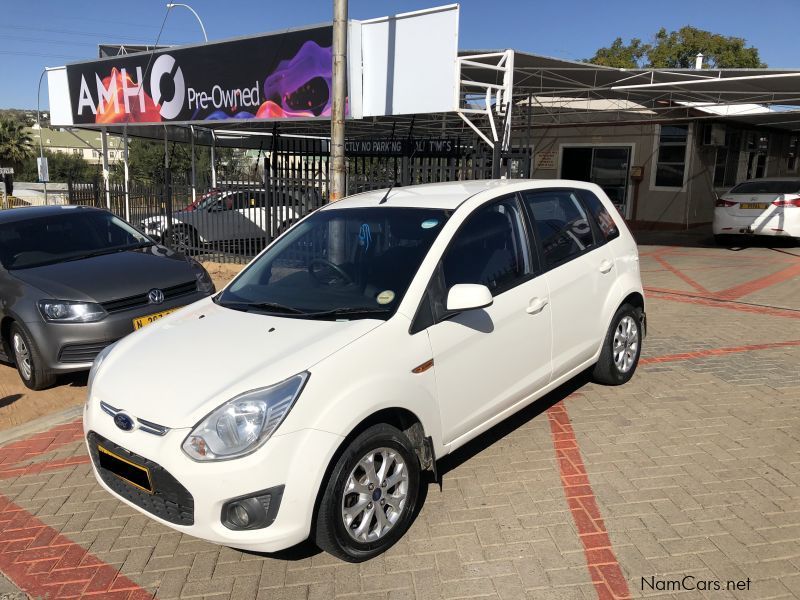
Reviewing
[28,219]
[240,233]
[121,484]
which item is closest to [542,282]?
[121,484]

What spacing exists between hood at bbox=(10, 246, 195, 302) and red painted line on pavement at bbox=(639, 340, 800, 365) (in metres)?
4.77

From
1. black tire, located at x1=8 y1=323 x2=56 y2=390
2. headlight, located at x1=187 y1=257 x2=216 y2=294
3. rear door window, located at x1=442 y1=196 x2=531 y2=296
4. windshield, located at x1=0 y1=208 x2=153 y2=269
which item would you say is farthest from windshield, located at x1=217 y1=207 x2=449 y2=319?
windshield, located at x1=0 y1=208 x2=153 y2=269

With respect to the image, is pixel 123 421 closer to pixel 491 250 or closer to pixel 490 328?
pixel 490 328

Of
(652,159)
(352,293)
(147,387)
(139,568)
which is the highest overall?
(652,159)

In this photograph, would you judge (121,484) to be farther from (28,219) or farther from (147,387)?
(28,219)

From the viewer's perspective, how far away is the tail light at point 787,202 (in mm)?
13680

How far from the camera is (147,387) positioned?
299 cm

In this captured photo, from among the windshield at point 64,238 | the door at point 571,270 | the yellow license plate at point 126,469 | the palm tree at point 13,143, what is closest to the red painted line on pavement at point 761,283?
the door at point 571,270

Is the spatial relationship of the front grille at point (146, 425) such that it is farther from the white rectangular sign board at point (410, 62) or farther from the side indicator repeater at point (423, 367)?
the white rectangular sign board at point (410, 62)

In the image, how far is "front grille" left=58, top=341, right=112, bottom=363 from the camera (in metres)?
5.46

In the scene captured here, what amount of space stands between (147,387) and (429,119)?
14809mm

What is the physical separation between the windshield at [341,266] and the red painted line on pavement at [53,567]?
5.07 feet

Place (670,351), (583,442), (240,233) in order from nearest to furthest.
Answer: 1. (583,442)
2. (670,351)
3. (240,233)

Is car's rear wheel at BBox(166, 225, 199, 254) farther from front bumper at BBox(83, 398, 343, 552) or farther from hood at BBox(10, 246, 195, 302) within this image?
front bumper at BBox(83, 398, 343, 552)
